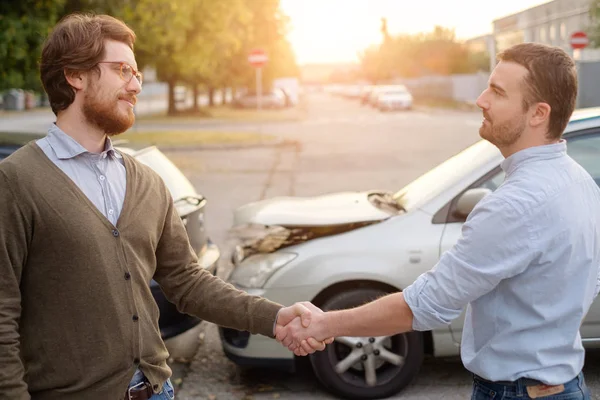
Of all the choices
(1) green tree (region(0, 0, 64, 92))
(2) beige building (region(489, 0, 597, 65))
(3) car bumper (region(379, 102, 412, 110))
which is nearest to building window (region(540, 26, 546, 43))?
(2) beige building (region(489, 0, 597, 65))

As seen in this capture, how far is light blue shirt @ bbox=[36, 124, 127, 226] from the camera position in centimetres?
246

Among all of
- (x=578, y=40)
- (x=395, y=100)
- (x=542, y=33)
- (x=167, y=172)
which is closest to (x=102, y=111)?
(x=167, y=172)

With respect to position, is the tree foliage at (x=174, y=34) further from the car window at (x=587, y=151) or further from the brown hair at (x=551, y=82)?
the brown hair at (x=551, y=82)

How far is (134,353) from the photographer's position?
2.49 metres

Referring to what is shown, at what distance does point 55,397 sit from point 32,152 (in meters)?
0.71

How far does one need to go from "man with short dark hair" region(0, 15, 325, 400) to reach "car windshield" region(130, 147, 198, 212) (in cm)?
329

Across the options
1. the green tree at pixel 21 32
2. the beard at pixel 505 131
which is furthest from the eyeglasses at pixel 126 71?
the green tree at pixel 21 32

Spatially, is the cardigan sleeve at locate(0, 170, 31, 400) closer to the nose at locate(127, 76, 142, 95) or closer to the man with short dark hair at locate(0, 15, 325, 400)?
the man with short dark hair at locate(0, 15, 325, 400)

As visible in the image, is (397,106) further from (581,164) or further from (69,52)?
(69,52)

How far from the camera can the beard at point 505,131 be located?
2.45 metres

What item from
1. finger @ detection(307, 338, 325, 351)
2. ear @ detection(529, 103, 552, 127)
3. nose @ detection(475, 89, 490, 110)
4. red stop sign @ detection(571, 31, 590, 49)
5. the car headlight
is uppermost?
red stop sign @ detection(571, 31, 590, 49)

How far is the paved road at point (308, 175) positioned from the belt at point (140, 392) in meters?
2.55

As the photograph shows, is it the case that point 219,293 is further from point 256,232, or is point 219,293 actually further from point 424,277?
point 256,232

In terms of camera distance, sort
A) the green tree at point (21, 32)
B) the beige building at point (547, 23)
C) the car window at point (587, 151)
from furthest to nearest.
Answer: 1. the beige building at point (547, 23)
2. the green tree at point (21, 32)
3. the car window at point (587, 151)
